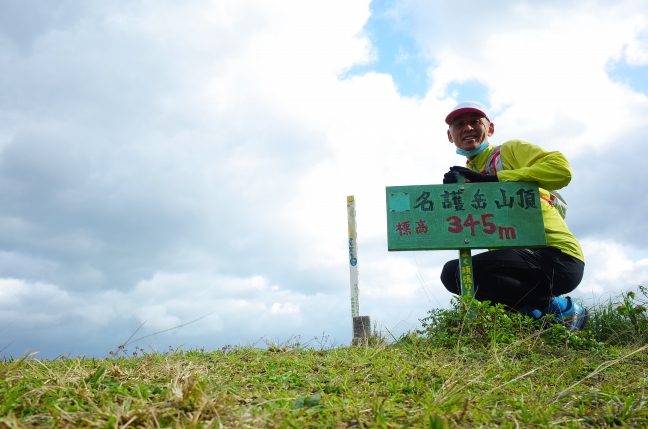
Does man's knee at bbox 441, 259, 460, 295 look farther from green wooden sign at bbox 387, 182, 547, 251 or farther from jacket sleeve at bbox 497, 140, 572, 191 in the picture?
jacket sleeve at bbox 497, 140, 572, 191

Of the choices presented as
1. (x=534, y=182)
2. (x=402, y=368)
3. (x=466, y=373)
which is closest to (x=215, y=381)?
(x=402, y=368)

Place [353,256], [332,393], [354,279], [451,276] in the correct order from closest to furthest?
1. [332,393]
2. [451,276]
3. [354,279]
4. [353,256]

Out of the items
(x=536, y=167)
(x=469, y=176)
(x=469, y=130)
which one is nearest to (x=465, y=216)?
(x=469, y=176)

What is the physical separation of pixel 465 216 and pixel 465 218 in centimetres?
2

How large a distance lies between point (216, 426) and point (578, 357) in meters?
3.63

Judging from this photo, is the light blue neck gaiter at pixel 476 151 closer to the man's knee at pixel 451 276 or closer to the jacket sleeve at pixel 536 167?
the jacket sleeve at pixel 536 167

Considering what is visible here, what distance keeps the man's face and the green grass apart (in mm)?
2423

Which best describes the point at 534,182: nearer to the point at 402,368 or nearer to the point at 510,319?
the point at 510,319

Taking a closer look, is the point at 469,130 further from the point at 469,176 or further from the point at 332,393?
the point at 332,393

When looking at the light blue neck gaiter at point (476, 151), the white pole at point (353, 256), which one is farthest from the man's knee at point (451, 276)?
the white pole at point (353, 256)

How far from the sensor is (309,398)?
2.42m

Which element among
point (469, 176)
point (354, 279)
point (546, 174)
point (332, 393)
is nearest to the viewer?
point (332, 393)

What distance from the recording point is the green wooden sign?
17.5 ft

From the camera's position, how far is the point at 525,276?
5.36m
